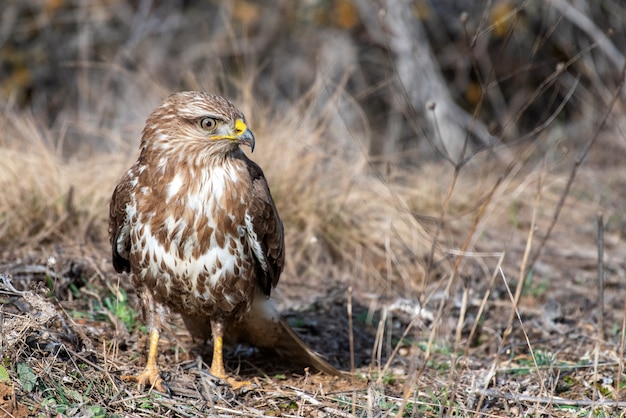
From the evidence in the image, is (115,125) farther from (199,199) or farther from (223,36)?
(199,199)

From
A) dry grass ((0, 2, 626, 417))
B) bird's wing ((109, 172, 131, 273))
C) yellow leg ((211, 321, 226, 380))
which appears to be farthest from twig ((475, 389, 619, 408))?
bird's wing ((109, 172, 131, 273))

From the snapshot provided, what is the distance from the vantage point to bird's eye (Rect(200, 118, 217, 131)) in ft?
13.6

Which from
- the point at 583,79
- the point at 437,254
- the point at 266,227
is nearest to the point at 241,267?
the point at 266,227

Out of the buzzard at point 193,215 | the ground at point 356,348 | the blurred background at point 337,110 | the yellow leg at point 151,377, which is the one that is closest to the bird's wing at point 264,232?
the buzzard at point 193,215

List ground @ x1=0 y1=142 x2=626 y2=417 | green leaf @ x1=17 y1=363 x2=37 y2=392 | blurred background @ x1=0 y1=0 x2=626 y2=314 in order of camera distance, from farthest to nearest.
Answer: blurred background @ x1=0 y1=0 x2=626 y2=314 < ground @ x1=0 y1=142 x2=626 y2=417 < green leaf @ x1=17 y1=363 x2=37 y2=392

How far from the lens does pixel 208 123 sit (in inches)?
164

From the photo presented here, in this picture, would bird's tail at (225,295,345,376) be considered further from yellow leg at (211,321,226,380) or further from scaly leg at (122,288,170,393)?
scaly leg at (122,288,170,393)

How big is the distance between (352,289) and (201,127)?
2320mm

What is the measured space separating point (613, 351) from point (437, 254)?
1865 mm

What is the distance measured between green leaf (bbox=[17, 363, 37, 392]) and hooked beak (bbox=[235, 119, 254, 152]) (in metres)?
1.42

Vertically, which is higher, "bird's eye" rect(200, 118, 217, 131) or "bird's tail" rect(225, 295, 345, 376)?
"bird's eye" rect(200, 118, 217, 131)

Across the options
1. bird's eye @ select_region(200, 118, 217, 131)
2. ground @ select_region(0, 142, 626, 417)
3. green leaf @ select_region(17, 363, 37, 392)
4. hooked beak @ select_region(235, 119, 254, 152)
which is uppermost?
bird's eye @ select_region(200, 118, 217, 131)

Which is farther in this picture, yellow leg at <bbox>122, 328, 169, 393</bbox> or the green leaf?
yellow leg at <bbox>122, 328, 169, 393</bbox>

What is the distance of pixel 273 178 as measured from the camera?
6.35 metres
